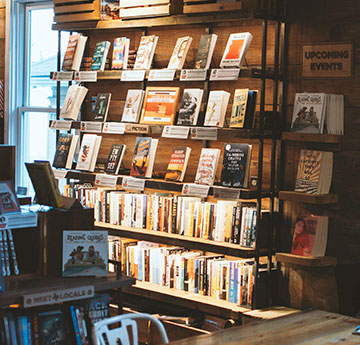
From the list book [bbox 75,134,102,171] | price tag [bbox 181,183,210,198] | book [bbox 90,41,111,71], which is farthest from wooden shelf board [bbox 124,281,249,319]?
book [bbox 90,41,111,71]

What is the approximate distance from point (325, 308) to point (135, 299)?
1.58 metres

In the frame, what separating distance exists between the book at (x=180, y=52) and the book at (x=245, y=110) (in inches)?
22.5

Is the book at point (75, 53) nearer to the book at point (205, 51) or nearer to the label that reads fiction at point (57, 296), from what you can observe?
the book at point (205, 51)

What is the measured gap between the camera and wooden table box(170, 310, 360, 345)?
8.73 ft

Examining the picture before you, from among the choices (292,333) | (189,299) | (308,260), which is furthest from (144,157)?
(292,333)

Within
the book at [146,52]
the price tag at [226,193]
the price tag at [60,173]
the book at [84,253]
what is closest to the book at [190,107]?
the book at [146,52]

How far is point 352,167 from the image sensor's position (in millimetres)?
4168

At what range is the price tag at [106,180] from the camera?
4.92 meters

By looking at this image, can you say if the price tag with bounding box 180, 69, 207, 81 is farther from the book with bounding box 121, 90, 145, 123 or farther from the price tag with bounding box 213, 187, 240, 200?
the price tag with bounding box 213, 187, 240, 200

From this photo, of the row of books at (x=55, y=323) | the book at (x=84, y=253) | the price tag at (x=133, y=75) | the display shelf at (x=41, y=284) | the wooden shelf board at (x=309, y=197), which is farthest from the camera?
the price tag at (x=133, y=75)

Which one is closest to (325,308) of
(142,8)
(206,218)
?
(206,218)

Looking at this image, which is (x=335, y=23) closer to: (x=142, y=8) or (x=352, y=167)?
(x=352, y=167)

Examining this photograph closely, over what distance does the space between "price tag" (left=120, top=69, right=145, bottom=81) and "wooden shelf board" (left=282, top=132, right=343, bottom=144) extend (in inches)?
47.6

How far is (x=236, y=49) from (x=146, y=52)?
2.83ft
